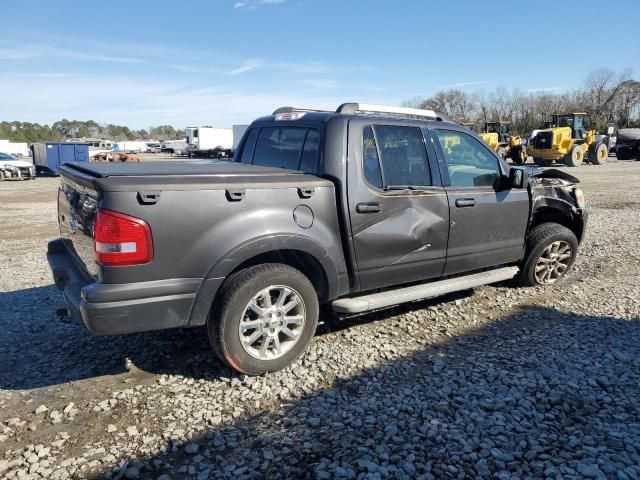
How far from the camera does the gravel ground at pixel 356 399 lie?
2.69 m

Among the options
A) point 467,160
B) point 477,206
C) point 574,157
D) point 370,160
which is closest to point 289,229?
point 370,160

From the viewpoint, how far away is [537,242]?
17.8 ft

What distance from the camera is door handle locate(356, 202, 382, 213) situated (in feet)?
12.9

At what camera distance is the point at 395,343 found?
4.24m

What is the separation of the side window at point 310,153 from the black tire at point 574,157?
2564 centimetres

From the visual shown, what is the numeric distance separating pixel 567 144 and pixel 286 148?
25170 mm

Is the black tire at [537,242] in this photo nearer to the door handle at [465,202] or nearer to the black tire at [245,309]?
the door handle at [465,202]

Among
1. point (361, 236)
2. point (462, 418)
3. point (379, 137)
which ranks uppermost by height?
point (379, 137)

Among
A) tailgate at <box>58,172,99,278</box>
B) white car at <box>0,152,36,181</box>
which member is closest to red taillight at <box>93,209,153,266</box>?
tailgate at <box>58,172,99,278</box>

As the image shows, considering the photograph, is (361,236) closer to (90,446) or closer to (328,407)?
(328,407)

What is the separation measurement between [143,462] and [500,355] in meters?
2.74

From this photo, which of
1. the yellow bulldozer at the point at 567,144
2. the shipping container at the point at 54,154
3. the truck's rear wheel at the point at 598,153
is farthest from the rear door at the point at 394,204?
the truck's rear wheel at the point at 598,153

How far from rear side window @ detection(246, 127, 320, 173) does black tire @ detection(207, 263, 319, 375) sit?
3.09 feet

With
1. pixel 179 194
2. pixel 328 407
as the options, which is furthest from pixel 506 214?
pixel 179 194
